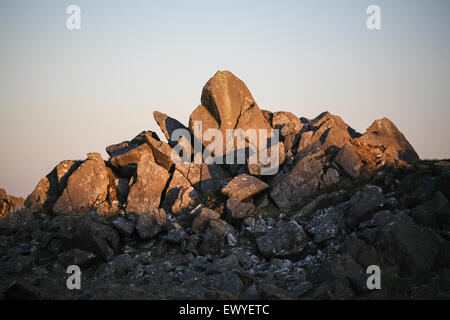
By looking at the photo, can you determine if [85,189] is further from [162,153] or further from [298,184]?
[298,184]

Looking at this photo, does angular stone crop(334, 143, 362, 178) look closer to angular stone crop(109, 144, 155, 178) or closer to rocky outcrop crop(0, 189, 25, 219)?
angular stone crop(109, 144, 155, 178)

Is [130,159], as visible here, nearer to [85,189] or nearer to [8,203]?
[85,189]

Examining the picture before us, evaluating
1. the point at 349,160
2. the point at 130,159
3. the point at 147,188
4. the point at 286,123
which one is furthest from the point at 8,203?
the point at 349,160

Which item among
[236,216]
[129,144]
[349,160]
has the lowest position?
[236,216]

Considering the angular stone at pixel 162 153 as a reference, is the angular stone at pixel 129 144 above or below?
above

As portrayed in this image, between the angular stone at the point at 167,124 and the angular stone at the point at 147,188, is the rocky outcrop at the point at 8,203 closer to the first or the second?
the angular stone at the point at 147,188

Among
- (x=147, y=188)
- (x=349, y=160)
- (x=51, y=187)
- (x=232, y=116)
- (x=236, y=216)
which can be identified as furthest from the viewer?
(x=232, y=116)

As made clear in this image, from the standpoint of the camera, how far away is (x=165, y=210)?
92.9 ft

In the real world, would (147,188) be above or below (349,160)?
below

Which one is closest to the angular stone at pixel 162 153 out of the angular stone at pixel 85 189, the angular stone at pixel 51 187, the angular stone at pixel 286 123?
the angular stone at pixel 85 189

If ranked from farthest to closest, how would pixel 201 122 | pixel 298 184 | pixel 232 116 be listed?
pixel 201 122, pixel 232 116, pixel 298 184

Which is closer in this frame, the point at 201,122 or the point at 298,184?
the point at 298,184

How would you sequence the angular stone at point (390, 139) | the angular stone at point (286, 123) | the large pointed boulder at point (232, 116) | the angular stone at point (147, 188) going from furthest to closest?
the large pointed boulder at point (232, 116)
the angular stone at point (286, 123)
the angular stone at point (390, 139)
the angular stone at point (147, 188)
